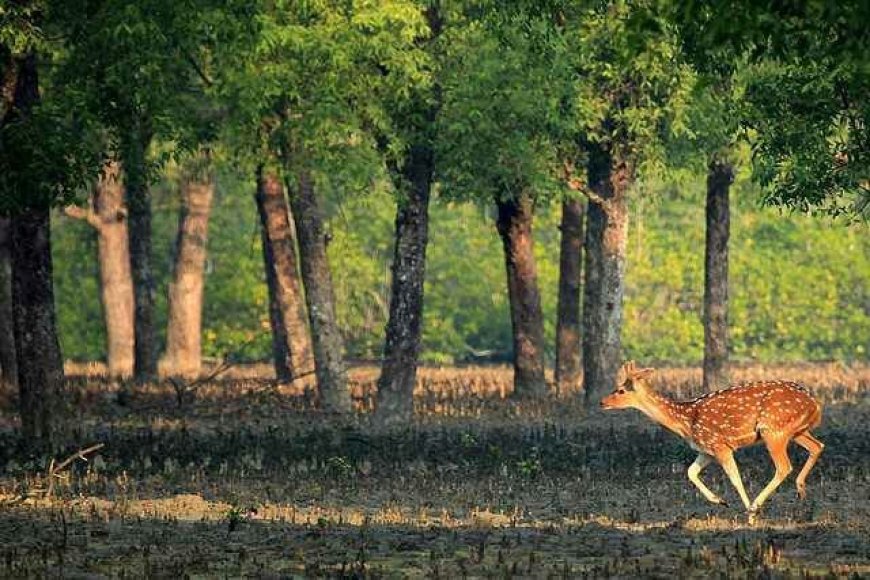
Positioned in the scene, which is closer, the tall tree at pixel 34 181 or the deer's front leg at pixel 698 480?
the deer's front leg at pixel 698 480

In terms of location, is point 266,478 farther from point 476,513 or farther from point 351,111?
point 351,111

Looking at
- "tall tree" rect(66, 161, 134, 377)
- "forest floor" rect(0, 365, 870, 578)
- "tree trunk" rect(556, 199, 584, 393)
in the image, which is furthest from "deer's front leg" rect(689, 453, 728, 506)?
"tall tree" rect(66, 161, 134, 377)

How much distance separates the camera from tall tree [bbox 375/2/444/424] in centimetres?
3438

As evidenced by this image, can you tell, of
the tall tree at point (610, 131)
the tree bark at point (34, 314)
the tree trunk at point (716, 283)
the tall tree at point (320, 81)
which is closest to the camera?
the tree bark at point (34, 314)

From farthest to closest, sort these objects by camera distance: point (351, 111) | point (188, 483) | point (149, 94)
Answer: point (351, 111) < point (149, 94) < point (188, 483)

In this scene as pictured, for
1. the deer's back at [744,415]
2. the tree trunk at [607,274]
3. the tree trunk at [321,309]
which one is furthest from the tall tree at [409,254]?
the deer's back at [744,415]

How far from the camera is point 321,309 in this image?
3816 centimetres

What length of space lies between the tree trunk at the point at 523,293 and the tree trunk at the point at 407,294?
6979 millimetres

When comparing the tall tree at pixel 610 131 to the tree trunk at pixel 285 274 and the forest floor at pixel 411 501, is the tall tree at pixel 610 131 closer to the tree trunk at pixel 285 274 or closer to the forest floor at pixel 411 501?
the forest floor at pixel 411 501

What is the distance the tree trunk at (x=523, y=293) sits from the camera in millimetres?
41938

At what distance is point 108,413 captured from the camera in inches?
1464

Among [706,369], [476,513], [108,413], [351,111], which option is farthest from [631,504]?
[706,369]

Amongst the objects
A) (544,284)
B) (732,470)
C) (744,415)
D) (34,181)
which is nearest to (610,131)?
(34,181)

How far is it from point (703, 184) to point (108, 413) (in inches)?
1534
